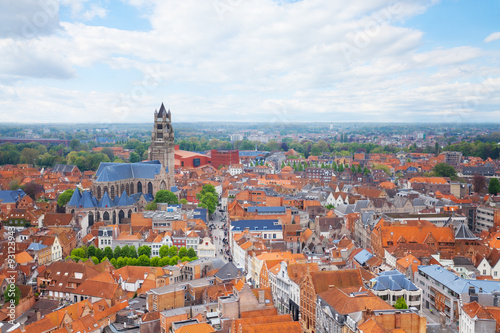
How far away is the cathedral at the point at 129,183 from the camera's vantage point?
92.2 m

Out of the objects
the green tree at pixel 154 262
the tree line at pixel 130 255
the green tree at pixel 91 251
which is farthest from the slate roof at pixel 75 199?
the green tree at pixel 154 262

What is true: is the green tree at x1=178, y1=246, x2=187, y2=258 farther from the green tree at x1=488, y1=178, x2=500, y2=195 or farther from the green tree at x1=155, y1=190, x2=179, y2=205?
the green tree at x1=488, y1=178, x2=500, y2=195

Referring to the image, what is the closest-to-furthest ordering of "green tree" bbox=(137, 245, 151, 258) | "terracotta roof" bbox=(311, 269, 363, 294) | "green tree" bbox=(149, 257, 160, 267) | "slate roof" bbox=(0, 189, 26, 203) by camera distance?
1. "terracotta roof" bbox=(311, 269, 363, 294)
2. "green tree" bbox=(149, 257, 160, 267)
3. "green tree" bbox=(137, 245, 151, 258)
4. "slate roof" bbox=(0, 189, 26, 203)

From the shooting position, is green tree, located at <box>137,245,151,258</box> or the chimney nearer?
the chimney

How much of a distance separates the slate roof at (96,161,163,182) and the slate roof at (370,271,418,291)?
74.0 metres

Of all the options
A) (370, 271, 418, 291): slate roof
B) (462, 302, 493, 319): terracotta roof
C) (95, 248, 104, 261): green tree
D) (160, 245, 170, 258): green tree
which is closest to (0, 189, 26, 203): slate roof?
(95, 248, 104, 261): green tree

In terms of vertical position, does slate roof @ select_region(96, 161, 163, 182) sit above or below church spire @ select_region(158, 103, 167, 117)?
below

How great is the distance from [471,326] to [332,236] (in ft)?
123

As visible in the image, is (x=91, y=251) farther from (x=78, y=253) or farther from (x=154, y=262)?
(x=154, y=262)

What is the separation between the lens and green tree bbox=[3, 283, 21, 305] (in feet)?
165

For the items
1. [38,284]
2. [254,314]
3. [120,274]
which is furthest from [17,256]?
[254,314]

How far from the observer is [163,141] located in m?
125

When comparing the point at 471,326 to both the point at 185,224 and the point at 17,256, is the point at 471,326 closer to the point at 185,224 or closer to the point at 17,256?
the point at 185,224

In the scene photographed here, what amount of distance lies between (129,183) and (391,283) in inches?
3103
